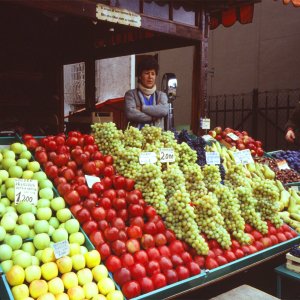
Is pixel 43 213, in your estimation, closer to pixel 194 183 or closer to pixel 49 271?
pixel 49 271

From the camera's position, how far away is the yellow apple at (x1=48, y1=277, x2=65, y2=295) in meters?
2.00

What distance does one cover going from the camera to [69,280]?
6.77ft

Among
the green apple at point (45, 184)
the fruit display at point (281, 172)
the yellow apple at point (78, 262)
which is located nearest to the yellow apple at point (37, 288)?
the yellow apple at point (78, 262)

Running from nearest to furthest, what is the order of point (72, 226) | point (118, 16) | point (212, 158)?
point (72, 226), point (212, 158), point (118, 16)

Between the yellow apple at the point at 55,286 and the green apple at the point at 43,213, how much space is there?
47cm

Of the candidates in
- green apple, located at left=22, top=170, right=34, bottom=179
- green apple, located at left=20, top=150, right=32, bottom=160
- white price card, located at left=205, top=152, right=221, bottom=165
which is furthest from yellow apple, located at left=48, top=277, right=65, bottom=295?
white price card, located at left=205, top=152, right=221, bottom=165

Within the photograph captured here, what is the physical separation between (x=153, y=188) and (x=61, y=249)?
0.92 metres

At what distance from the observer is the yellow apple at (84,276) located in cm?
212

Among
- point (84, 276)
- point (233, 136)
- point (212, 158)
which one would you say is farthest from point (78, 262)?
point (233, 136)

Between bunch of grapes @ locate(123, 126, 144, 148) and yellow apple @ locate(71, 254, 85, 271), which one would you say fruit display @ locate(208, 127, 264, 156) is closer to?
bunch of grapes @ locate(123, 126, 144, 148)

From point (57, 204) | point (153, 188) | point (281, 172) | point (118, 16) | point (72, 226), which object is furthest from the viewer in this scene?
point (281, 172)

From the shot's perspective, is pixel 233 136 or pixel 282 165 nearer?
pixel 282 165

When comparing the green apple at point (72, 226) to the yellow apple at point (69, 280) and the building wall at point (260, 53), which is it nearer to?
the yellow apple at point (69, 280)

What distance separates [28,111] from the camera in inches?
268
